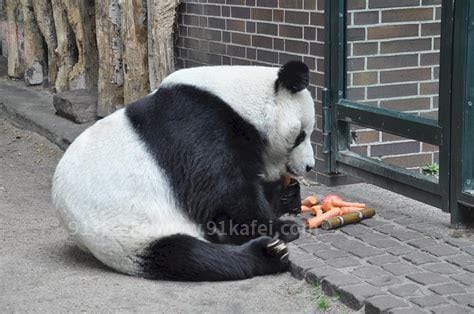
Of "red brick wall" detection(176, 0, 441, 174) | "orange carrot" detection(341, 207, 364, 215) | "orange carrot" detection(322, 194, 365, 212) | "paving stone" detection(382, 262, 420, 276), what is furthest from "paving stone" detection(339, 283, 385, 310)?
"red brick wall" detection(176, 0, 441, 174)

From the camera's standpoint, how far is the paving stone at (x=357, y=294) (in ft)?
13.3

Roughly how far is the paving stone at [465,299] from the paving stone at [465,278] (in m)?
0.15

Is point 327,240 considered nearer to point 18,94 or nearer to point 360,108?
point 360,108

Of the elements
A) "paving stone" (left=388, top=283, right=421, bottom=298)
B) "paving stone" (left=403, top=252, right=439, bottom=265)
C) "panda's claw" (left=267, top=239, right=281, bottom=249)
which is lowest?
"paving stone" (left=403, top=252, right=439, bottom=265)

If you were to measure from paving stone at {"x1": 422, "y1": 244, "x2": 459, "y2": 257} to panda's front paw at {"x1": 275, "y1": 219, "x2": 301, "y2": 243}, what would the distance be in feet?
2.30

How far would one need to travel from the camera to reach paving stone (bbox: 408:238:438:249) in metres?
4.76

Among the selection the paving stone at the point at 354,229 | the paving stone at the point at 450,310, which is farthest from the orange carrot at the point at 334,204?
the paving stone at the point at 450,310

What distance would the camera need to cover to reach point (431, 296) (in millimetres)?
4031

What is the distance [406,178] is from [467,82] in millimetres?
813

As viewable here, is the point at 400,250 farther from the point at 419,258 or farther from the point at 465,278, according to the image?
the point at 465,278

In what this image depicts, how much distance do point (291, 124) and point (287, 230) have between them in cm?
63

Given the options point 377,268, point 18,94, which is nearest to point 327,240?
point 377,268

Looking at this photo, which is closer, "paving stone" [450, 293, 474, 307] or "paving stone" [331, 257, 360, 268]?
"paving stone" [450, 293, 474, 307]

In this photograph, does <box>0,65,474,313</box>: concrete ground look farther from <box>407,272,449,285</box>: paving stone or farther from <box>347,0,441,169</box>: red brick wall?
<box>347,0,441,169</box>: red brick wall
